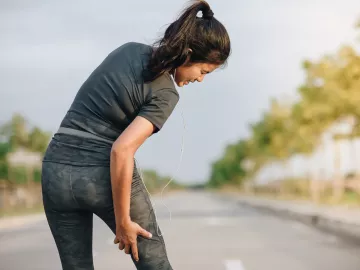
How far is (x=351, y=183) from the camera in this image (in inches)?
1252

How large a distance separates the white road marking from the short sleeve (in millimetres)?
5989

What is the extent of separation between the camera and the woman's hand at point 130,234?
2.72 m

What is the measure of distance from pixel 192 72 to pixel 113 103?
35cm

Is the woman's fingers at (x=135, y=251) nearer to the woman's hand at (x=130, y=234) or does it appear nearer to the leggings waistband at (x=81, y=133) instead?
the woman's hand at (x=130, y=234)

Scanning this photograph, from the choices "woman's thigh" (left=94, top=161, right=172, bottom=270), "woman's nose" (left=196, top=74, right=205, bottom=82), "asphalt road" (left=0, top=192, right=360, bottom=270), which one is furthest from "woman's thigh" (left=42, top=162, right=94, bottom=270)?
"asphalt road" (left=0, top=192, right=360, bottom=270)

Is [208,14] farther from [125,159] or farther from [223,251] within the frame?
[223,251]

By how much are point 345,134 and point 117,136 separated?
28517 mm

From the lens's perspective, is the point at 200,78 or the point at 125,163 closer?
the point at 125,163

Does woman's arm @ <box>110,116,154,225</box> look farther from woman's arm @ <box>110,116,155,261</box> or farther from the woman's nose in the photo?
the woman's nose

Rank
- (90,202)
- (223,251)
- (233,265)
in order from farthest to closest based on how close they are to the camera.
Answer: (223,251) < (233,265) < (90,202)

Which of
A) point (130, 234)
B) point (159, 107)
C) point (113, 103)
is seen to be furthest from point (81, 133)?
point (130, 234)

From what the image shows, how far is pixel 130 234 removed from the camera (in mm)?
2732

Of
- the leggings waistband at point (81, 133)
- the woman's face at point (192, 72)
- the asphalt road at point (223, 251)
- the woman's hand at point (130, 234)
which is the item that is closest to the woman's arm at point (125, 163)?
the woman's hand at point (130, 234)

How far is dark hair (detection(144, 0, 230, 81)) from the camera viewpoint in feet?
9.07
